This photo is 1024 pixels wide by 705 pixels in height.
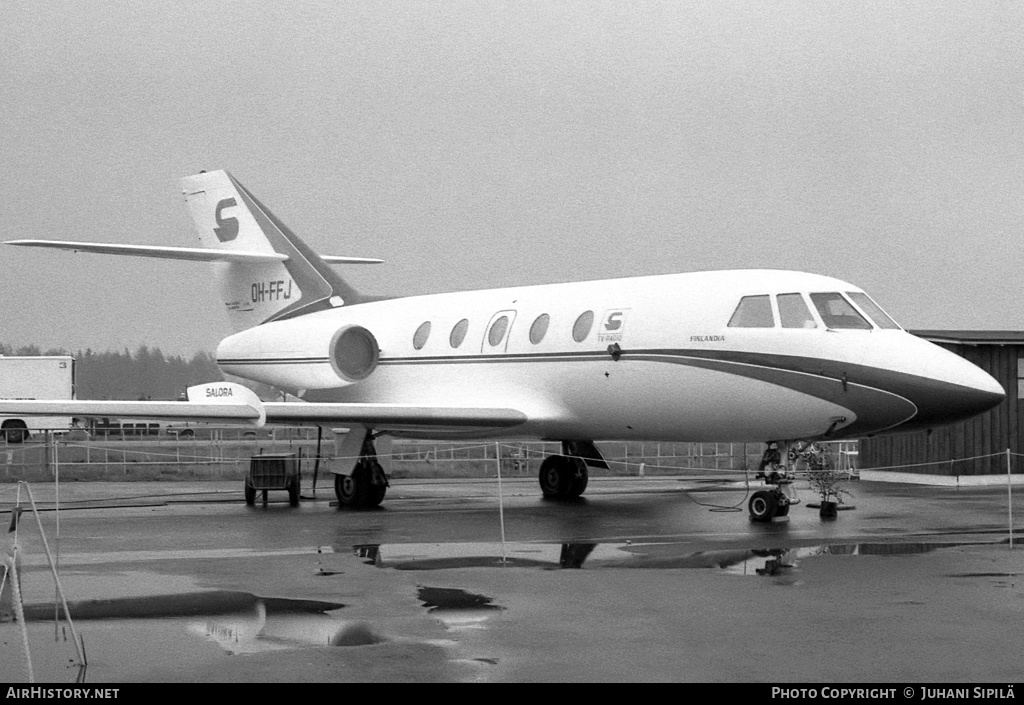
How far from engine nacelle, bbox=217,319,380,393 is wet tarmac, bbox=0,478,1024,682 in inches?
197

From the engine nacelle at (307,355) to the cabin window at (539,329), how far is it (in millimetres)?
3488

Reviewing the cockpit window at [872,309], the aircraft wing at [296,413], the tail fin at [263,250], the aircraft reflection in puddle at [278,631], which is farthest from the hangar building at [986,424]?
the aircraft reflection in puddle at [278,631]

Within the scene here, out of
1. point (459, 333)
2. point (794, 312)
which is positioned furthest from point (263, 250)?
point (794, 312)

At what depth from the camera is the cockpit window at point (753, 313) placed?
16344 mm

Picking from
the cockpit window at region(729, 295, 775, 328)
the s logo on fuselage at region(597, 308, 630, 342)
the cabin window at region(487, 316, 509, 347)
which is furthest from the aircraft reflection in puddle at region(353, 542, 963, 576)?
the cabin window at region(487, 316, 509, 347)

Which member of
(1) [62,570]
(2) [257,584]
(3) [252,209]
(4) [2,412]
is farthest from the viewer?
(3) [252,209]

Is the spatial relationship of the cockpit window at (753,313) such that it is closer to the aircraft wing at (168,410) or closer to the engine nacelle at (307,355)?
the aircraft wing at (168,410)

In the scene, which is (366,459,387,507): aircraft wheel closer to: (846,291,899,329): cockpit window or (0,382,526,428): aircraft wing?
(0,382,526,428): aircraft wing

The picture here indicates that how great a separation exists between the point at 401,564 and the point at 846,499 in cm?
1001

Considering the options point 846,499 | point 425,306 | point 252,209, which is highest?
point 252,209

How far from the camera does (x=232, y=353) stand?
2366 cm

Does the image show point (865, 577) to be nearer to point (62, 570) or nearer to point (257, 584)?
point (257, 584)

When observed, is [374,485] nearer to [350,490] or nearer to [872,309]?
[350,490]
